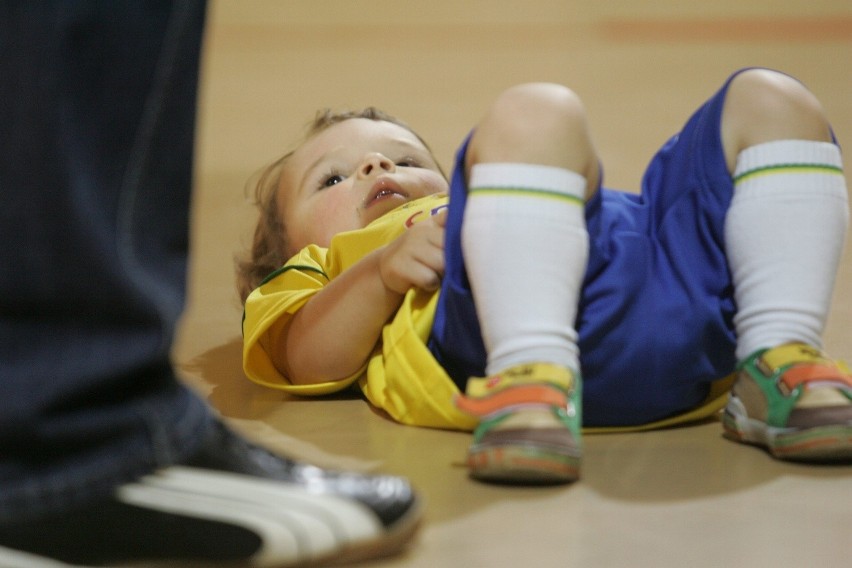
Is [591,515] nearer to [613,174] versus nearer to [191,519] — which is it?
[191,519]

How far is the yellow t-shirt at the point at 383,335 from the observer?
1.14 metres

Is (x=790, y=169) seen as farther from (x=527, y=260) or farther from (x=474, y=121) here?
(x=474, y=121)

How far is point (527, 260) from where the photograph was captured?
3.31 feet

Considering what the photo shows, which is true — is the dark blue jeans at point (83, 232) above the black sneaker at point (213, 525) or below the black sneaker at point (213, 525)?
above

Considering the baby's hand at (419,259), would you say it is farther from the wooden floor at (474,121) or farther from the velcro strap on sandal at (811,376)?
the velcro strap on sandal at (811,376)

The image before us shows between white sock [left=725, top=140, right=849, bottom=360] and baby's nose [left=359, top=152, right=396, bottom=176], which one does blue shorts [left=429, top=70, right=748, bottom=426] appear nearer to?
white sock [left=725, top=140, right=849, bottom=360]

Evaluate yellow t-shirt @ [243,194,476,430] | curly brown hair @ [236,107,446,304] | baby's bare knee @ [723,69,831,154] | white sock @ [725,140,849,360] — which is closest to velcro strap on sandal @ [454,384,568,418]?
yellow t-shirt @ [243,194,476,430]

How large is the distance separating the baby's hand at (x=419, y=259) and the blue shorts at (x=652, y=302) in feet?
0.12

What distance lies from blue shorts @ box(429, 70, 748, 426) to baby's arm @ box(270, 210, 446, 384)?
0.05 meters

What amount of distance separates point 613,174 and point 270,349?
4.07 feet

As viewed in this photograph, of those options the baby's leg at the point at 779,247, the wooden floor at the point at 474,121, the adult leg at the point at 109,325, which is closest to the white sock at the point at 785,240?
the baby's leg at the point at 779,247

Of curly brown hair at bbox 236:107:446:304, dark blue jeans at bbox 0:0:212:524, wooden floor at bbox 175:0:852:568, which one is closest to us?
dark blue jeans at bbox 0:0:212:524

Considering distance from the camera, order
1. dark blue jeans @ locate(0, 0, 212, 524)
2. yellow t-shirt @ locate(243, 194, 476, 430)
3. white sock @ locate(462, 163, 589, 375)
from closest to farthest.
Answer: dark blue jeans @ locate(0, 0, 212, 524) → white sock @ locate(462, 163, 589, 375) → yellow t-shirt @ locate(243, 194, 476, 430)

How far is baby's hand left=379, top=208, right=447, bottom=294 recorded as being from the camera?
3.79 ft
